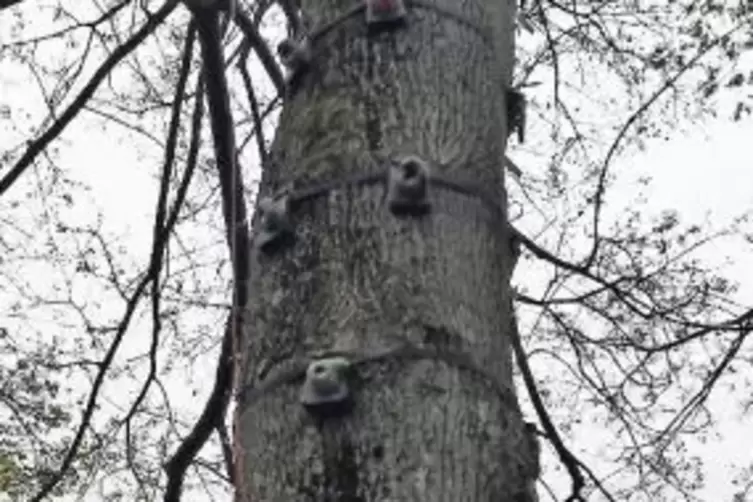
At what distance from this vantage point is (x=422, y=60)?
5.27 ft

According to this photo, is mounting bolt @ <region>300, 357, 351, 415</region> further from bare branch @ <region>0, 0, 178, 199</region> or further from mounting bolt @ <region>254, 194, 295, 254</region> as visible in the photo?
bare branch @ <region>0, 0, 178, 199</region>

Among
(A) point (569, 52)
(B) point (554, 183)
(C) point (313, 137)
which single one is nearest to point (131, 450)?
(B) point (554, 183)

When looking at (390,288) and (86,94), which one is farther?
(86,94)

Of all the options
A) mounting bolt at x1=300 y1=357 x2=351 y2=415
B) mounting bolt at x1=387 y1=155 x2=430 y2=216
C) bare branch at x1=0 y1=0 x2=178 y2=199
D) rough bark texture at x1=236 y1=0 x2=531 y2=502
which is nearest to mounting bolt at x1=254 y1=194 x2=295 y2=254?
rough bark texture at x1=236 y1=0 x2=531 y2=502

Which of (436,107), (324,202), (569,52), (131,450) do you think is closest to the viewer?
(324,202)

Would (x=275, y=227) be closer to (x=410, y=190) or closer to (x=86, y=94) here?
(x=410, y=190)

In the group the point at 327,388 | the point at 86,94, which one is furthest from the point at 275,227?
the point at 86,94

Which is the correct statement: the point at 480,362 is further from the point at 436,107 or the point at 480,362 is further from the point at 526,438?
the point at 436,107

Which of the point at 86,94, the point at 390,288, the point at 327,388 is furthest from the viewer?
the point at 86,94

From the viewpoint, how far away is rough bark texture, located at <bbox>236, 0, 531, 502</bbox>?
1214 mm

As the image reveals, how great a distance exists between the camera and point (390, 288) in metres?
1.32

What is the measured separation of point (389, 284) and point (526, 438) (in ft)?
0.76

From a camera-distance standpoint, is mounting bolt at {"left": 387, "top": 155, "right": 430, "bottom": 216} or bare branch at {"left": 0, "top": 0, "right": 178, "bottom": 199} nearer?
mounting bolt at {"left": 387, "top": 155, "right": 430, "bottom": 216}

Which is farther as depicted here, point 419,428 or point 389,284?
point 389,284
